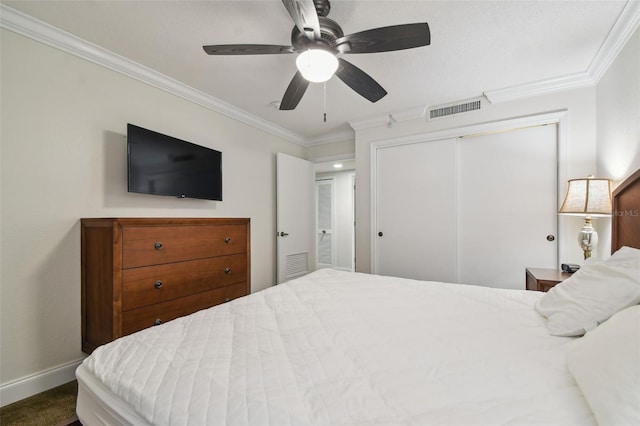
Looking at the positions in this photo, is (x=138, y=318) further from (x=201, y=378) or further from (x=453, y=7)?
(x=453, y=7)

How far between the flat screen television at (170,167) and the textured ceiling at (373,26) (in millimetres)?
626

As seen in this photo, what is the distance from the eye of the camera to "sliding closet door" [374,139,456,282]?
3.09 m

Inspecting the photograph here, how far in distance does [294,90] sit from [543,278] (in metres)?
2.32

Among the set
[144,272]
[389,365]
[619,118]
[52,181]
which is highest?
[619,118]

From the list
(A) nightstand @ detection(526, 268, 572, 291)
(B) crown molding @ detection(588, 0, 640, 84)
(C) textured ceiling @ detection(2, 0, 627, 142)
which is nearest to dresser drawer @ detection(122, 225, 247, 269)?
(C) textured ceiling @ detection(2, 0, 627, 142)

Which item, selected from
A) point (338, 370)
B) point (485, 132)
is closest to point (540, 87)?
point (485, 132)

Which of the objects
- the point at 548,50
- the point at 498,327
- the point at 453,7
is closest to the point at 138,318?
the point at 498,327

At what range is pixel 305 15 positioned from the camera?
1262 mm

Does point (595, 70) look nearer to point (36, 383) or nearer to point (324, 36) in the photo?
point (324, 36)

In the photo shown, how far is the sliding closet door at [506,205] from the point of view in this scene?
2633mm

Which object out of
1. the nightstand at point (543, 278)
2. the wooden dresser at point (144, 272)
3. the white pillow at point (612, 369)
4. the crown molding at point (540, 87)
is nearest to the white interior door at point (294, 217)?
the wooden dresser at point (144, 272)

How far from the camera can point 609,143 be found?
2127mm

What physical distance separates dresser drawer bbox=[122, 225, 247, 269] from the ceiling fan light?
1.46 m

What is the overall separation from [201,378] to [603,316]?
56.4 inches
